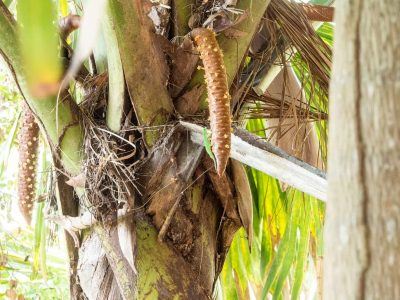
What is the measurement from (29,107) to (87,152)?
11 cm

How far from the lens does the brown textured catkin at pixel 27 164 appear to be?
97cm

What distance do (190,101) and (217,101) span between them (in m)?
0.25

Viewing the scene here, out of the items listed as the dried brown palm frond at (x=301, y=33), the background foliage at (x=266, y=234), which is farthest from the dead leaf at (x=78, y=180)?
the dried brown palm frond at (x=301, y=33)

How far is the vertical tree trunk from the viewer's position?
0.86ft

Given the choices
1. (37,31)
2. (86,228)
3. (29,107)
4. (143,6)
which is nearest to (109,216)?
(86,228)

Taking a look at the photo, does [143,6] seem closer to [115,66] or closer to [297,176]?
[115,66]

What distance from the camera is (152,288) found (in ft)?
2.75

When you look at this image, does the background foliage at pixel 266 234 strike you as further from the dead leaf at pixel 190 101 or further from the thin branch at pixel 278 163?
the thin branch at pixel 278 163

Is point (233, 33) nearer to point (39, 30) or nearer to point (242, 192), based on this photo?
point (242, 192)

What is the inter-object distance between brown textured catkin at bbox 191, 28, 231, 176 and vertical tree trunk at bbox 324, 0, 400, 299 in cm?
36

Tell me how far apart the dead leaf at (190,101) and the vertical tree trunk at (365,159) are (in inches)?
25.2

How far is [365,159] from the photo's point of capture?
10.7 inches

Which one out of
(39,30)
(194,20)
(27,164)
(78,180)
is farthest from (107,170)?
(39,30)

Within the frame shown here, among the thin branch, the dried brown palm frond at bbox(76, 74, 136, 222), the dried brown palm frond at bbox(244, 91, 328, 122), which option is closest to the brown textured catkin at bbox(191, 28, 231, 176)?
the thin branch
